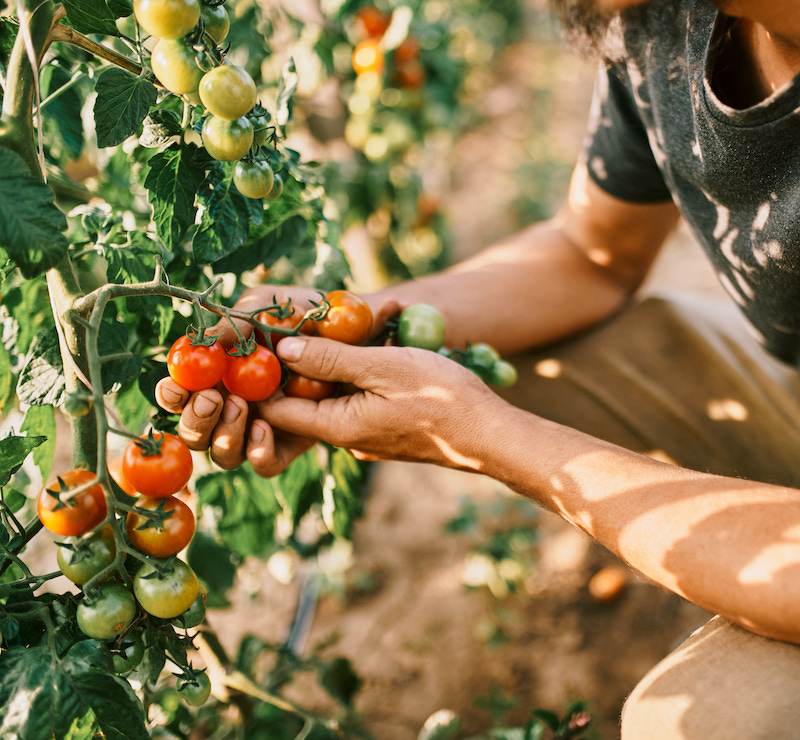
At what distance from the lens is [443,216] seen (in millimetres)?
3018

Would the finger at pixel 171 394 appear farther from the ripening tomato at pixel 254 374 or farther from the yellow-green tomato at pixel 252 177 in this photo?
the yellow-green tomato at pixel 252 177

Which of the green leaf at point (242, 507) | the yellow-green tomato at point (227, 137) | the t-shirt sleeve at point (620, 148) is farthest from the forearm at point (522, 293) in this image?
the yellow-green tomato at point (227, 137)

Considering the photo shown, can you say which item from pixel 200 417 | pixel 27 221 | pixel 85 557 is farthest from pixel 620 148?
pixel 85 557

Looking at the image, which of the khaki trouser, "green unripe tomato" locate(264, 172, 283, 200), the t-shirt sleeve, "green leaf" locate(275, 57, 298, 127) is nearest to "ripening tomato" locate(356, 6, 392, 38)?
the t-shirt sleeve

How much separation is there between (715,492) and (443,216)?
2297mm

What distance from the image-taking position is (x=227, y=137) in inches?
31.8

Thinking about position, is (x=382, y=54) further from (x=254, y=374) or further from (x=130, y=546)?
(x=130, y=546)

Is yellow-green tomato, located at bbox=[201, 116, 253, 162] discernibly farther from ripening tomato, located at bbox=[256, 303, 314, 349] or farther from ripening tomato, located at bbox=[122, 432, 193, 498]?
ripening tomato, located at bbox=[122, 432, 193, 498]

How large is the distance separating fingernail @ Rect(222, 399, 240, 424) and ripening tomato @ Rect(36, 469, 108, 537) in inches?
8.5

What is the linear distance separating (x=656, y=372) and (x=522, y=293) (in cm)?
39

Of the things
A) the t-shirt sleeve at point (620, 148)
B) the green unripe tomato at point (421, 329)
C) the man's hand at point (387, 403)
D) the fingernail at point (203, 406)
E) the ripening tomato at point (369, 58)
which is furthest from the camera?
the ripening tomato at point (369, 58)

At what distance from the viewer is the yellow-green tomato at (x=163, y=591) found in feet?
2.47

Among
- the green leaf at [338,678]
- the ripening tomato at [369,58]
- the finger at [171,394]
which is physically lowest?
the green leaf at [338,678]

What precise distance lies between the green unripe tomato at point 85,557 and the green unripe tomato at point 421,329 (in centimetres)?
56
